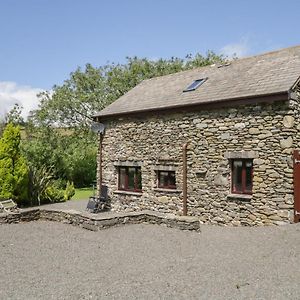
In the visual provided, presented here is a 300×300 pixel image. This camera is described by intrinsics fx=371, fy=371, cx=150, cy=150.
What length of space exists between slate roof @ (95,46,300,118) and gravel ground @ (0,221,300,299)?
472cm

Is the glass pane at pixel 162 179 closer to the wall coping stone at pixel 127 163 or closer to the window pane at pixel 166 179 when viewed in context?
the window pane at pixel 166 179

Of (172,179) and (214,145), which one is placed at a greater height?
(214,145)

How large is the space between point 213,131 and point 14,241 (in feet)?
25.1

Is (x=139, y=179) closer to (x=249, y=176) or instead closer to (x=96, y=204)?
(x=96, y=204)

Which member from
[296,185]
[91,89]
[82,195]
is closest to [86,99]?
[91,89]

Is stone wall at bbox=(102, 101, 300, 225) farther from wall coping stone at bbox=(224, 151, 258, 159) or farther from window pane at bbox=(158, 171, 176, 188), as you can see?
window pane at bbox=(158, 171, 176, 188)

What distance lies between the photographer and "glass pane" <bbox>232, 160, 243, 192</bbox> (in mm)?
13133

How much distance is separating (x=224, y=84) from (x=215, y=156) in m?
3.11

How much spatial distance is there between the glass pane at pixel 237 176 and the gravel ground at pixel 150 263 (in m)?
1.56

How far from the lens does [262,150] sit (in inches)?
485

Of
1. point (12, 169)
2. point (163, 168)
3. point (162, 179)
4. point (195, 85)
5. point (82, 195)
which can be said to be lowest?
point (82, 195)

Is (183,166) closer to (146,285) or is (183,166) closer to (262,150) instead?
(262,150)

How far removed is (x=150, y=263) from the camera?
836cm

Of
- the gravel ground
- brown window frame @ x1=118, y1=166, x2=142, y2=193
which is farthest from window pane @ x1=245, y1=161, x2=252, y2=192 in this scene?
brown window frame @ x1=118, y1=166, x2=142, y2=193
